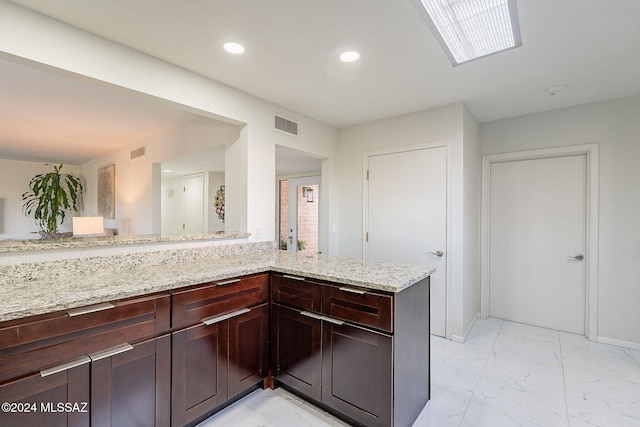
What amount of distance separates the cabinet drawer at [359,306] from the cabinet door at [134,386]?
909 mm

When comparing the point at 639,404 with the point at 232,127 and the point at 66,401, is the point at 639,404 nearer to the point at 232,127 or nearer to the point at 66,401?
the point at 66,401

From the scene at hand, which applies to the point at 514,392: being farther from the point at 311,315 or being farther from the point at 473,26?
the point at 473,26

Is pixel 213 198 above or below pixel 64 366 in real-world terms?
above

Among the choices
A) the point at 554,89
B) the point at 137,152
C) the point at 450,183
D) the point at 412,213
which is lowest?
the point at 412,213

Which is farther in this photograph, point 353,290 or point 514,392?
point 514,392

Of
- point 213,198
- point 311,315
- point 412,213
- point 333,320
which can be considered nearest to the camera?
point 333,320

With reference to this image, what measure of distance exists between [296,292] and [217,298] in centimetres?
49

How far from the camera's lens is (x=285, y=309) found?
2.00 metres

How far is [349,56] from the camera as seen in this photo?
2098 mm

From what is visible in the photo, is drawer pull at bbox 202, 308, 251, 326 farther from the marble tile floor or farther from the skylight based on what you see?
the skylight

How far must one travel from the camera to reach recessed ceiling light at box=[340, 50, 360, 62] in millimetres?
2059

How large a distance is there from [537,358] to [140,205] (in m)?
4.96

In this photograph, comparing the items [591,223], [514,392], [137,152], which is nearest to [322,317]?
[514,392]

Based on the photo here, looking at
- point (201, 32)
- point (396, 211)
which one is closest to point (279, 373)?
point (396, 211)
